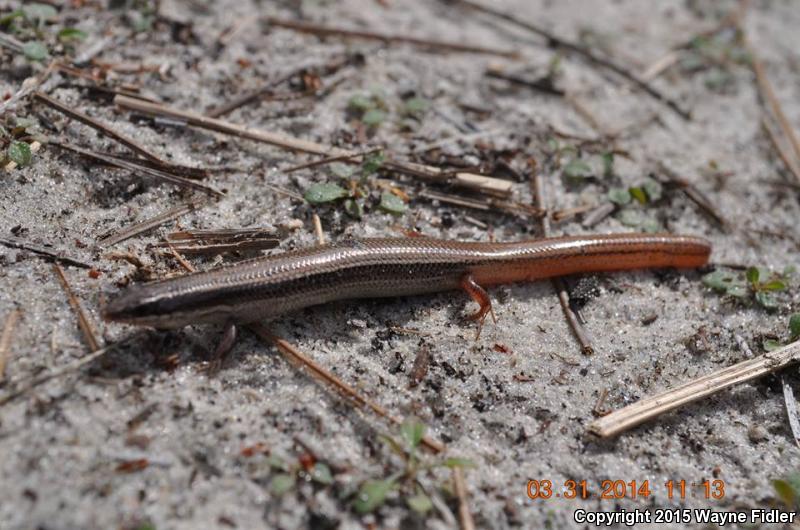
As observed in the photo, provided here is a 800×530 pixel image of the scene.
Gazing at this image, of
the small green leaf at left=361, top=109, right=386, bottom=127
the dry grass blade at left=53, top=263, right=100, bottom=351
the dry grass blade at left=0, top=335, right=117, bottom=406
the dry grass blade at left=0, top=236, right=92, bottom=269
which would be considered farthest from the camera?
the small green leaf at left=361, top=109, right=386, bottom=127

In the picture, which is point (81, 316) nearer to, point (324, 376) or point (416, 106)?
point (324, 376)

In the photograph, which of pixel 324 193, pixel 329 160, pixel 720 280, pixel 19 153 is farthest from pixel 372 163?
pixel 720 280

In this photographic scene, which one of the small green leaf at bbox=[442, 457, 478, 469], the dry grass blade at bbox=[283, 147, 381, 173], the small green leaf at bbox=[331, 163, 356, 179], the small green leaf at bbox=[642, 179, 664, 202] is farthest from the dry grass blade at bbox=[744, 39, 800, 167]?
the small green leaf at bbox=[442, 457, 478, 469]

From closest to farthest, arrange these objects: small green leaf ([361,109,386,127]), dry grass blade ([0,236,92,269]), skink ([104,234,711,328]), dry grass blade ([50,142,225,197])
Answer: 1. skink ([104,234,711,328])
2. dry grass blade ([0,236,92,269])
3. dry grass blade ([50,142,225,197])
4. small green leaf ([361,109,386,127])

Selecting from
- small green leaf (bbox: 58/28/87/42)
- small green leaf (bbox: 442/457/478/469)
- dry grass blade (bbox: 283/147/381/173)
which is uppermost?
small green leaf (bbox: 58/28/87/42)

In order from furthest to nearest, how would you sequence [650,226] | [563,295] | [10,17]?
[650,226] → [10,17] → [563,295]

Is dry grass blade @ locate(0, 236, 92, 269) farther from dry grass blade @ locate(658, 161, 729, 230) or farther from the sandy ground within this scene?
dry grass blade @ locate(658, 161, 729, 230)

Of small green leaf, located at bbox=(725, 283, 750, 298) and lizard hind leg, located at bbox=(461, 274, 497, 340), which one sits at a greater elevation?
A: lizard hind leg, located at bbox=(461, 274, 497, 340)
